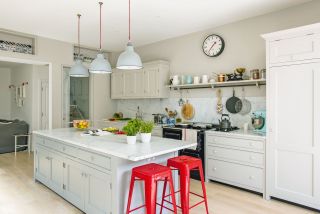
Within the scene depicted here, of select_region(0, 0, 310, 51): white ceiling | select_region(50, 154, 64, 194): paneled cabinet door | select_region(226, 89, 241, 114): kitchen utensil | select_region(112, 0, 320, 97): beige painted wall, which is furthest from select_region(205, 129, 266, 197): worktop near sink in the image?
select_region(50, 154, 64, 194): paneled cabinet door

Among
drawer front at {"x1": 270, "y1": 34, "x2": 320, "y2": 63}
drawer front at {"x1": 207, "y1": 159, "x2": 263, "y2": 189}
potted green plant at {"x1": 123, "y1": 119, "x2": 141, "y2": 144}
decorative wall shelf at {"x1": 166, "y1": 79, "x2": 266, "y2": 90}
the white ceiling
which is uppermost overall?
the white ceiling

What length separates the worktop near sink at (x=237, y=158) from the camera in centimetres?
332

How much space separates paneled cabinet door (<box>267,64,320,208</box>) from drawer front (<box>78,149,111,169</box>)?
7.24 feet

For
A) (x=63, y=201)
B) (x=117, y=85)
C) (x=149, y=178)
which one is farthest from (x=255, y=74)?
(x=117, y=85)

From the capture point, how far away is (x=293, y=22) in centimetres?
358

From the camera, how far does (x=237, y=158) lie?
3.54 m

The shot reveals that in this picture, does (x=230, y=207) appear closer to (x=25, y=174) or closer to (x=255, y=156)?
(x=255, y=156)

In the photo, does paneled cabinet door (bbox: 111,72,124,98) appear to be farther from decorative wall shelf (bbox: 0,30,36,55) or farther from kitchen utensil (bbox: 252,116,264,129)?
kitchen utensil (bbox: 252,116,264,129)

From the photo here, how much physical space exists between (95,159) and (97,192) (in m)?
0.36

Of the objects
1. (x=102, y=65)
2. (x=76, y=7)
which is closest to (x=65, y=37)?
(x=76, y=7)

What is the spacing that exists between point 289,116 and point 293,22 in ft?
5.16

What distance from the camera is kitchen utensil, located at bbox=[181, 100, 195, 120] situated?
193 inches

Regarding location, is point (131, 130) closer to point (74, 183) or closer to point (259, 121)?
point (74, 183)

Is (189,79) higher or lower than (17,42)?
lower
